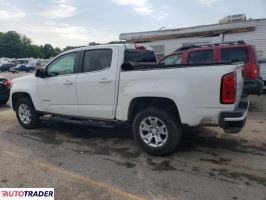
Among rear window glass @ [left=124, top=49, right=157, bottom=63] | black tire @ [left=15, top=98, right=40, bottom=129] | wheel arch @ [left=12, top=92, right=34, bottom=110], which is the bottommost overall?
black tire @ [left=15, top=98, right=40, bottom=129]

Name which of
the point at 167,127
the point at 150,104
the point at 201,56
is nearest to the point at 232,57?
the point at 201,56

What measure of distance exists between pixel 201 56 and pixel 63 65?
4.73 meters

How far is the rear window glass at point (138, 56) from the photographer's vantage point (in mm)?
5141

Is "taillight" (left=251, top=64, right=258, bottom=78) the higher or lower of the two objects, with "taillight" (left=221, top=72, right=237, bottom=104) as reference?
higher

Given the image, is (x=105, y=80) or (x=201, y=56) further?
(x=201, y=56)

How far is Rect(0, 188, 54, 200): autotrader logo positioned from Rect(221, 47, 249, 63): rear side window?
6545mm

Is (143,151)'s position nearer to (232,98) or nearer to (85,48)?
(232,98)

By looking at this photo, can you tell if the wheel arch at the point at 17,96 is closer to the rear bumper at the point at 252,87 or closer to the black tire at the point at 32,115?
the black tire at the point at 32,115

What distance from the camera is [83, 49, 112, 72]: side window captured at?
5117mm

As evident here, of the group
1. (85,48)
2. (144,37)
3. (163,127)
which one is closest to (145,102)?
(163,127)

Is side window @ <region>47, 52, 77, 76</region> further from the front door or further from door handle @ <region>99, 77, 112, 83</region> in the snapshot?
door handle @ <region>99, 77, 112, 83</region>

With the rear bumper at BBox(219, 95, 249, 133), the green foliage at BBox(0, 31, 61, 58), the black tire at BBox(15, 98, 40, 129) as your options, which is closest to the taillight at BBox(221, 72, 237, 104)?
the rear bumper at BBox(219, 95, 249, 133)

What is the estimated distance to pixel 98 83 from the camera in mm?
5062

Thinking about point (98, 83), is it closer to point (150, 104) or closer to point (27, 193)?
point (150, 104)
